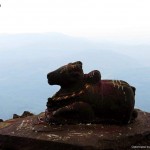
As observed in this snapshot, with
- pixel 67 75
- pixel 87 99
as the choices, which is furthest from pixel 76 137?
pixel 67 75

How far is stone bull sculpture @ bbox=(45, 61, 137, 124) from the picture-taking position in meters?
7.93

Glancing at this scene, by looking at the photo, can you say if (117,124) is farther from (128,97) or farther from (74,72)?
(74,72)

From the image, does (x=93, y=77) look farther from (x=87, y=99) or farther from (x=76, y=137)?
(x=76, y=137)

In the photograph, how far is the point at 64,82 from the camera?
8.27 metres

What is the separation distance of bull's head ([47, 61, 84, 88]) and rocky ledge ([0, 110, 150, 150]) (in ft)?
3.00

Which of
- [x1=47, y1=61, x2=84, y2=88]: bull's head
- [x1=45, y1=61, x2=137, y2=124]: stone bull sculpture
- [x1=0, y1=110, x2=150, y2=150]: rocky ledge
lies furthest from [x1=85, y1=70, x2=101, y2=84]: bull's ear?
[x1=0, y1=110, x2=150, y2=150]: rocky ledge

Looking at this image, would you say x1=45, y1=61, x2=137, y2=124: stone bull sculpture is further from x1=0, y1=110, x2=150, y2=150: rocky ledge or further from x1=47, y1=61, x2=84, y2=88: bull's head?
x1=0, y1=110, x2=150, y2=150: rocky ledge

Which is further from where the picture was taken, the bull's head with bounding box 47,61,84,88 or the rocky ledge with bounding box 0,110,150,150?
the bull's head with bounding box 47,61,84,88

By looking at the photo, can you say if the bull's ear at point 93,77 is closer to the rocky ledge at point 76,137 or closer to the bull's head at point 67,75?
the bull's head at point 67,75

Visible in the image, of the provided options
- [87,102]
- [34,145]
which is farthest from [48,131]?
[87,102]

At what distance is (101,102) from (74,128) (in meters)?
0.74

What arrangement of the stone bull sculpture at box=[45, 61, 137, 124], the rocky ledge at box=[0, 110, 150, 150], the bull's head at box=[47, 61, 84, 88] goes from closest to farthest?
the rocky ledge at box=[0, 110, 150, 150] → the stone bull sculpture at box=[45, 61, 137, 124] → the bull's head at box=[47, 61, 84, 88]

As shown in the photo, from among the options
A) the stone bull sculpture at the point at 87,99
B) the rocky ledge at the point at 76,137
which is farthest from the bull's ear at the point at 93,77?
the rocky ledge at the point at 76,137

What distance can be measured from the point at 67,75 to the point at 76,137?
4.68ft
